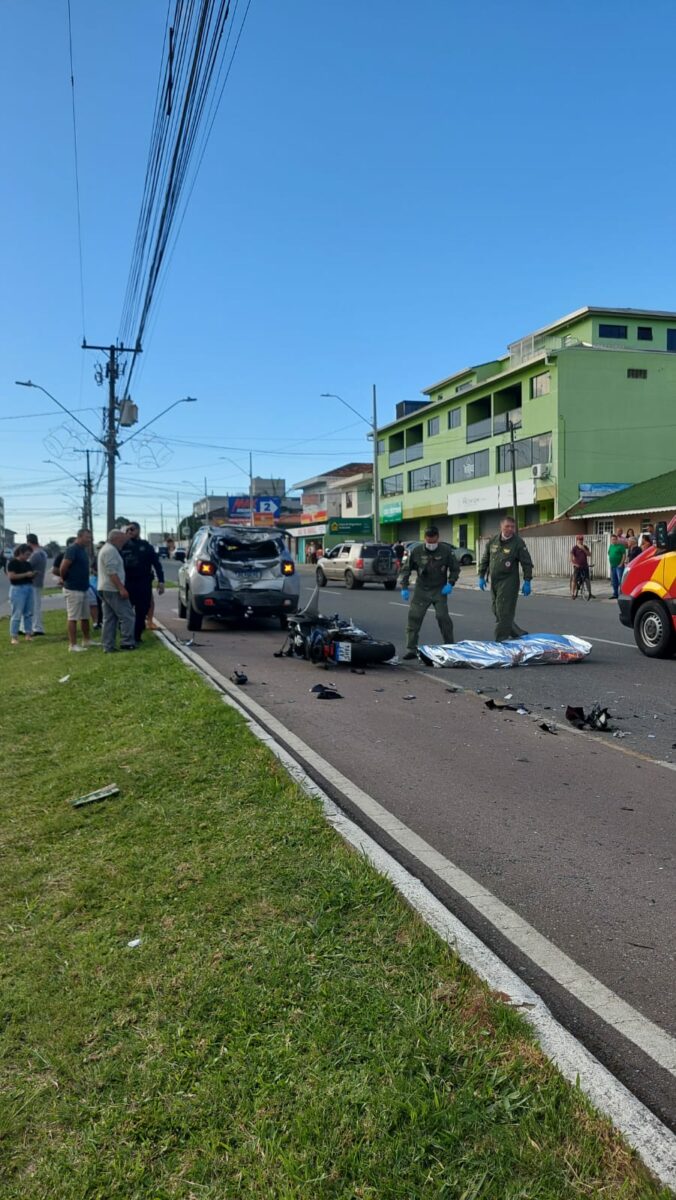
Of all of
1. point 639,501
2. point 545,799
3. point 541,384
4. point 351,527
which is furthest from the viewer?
point 351,527

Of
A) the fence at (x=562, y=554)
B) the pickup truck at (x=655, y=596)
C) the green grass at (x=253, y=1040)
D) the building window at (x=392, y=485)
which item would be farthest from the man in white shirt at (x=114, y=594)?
the building window at (x=392, y=485)

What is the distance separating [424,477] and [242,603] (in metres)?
49.9

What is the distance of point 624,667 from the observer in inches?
427

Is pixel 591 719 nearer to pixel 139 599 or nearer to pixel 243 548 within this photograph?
pixel 139 599

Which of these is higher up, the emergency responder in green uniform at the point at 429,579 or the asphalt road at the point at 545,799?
the emergency responder in green uniform at the point at 429,579

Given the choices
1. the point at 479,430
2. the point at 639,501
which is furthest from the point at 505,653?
the point at 479,430

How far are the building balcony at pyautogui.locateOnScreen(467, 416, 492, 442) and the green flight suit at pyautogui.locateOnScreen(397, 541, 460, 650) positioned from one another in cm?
4228

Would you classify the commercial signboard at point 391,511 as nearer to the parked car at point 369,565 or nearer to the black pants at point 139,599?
the parked car at point 369,565

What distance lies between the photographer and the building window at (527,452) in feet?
150

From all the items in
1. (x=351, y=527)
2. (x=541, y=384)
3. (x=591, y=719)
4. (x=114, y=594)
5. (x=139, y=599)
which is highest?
(x=541, y=384)

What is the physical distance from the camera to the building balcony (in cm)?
5250

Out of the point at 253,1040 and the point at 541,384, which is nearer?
the point at 253,1040

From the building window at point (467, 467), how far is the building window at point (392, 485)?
9108mm

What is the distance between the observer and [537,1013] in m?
2.75
